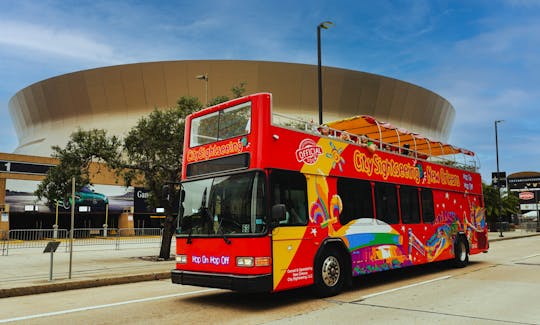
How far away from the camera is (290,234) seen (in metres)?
8.00

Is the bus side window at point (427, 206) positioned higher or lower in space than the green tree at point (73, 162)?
lower

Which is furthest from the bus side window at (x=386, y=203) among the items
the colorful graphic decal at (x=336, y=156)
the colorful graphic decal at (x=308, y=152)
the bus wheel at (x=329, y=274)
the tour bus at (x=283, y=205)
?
the colorful graphic decal at (x=308, y=152)

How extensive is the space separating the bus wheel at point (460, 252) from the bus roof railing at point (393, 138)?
236 cm

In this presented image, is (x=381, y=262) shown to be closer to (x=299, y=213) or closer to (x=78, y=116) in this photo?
(x=299, y=213)

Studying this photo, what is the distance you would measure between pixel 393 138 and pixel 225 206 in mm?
6494

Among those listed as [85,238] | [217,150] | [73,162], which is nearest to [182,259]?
[217,150]

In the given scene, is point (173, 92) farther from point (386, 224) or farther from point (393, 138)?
point (386, 224)

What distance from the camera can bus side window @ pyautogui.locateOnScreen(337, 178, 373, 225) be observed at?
9.42 metres

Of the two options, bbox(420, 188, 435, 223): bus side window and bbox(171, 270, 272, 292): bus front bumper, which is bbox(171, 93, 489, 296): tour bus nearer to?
bbox(171, 270, 272, 292): bus front bumper

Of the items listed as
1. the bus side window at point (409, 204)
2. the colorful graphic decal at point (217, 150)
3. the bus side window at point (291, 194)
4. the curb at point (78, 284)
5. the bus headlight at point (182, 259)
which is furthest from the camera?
the bus side window at point (409, 204)

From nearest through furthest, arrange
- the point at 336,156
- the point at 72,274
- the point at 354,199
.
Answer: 1. the point at 336,156
2. the point at 354,199
3. the point at 72,274

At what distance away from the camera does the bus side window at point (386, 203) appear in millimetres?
10438

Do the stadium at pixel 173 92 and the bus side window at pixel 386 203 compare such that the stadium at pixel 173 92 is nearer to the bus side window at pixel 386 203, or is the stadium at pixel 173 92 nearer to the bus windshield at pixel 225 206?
the bus side window at pixel 386 203

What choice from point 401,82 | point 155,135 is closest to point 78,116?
point 401,82
